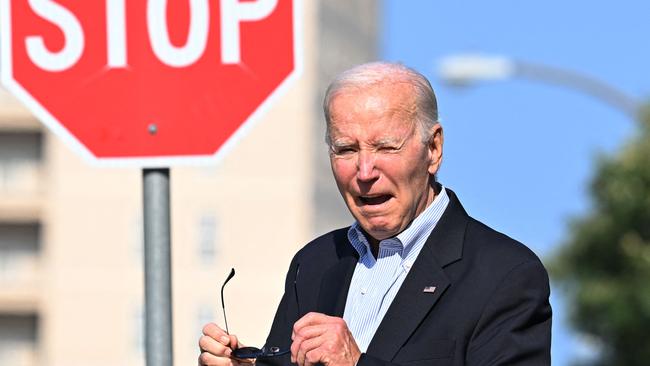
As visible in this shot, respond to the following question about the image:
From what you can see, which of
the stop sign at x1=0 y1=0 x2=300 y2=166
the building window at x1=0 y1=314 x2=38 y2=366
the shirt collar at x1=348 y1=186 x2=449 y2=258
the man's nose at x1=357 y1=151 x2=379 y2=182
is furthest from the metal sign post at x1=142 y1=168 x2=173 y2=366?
the building window at x1=0 y1=314 x2=38 y2=366

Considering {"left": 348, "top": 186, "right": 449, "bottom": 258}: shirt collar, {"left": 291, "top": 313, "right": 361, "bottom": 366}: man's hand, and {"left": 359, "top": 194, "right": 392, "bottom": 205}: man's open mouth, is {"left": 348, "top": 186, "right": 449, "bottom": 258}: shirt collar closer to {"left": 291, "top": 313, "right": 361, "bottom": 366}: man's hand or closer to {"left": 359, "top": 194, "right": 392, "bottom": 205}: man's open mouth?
{"left": 359, "top": 194, "right": 392, "bottom": 205}: man's open mouth

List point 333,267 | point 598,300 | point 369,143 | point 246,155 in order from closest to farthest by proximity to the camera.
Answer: point 369,143, point 333,267, point 598,300, point 246,155

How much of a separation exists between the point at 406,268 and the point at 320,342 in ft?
1.66

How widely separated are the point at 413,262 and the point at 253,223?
64.4m

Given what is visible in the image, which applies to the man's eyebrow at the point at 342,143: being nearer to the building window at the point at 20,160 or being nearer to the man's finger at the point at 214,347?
the man's finger at the point at 214,347

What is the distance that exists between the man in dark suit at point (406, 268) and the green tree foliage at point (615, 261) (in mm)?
21006

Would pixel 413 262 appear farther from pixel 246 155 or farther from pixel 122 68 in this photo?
pixel 246 155

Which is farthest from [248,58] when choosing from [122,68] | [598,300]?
[598,300]

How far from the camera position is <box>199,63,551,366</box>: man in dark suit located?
15.1ft

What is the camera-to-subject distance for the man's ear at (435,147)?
489 cm

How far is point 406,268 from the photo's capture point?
492cm

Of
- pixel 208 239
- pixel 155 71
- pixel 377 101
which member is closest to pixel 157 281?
pixel 155 71

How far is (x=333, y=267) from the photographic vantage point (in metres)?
5.12

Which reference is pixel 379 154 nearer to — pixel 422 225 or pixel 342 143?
pixel 342 143
